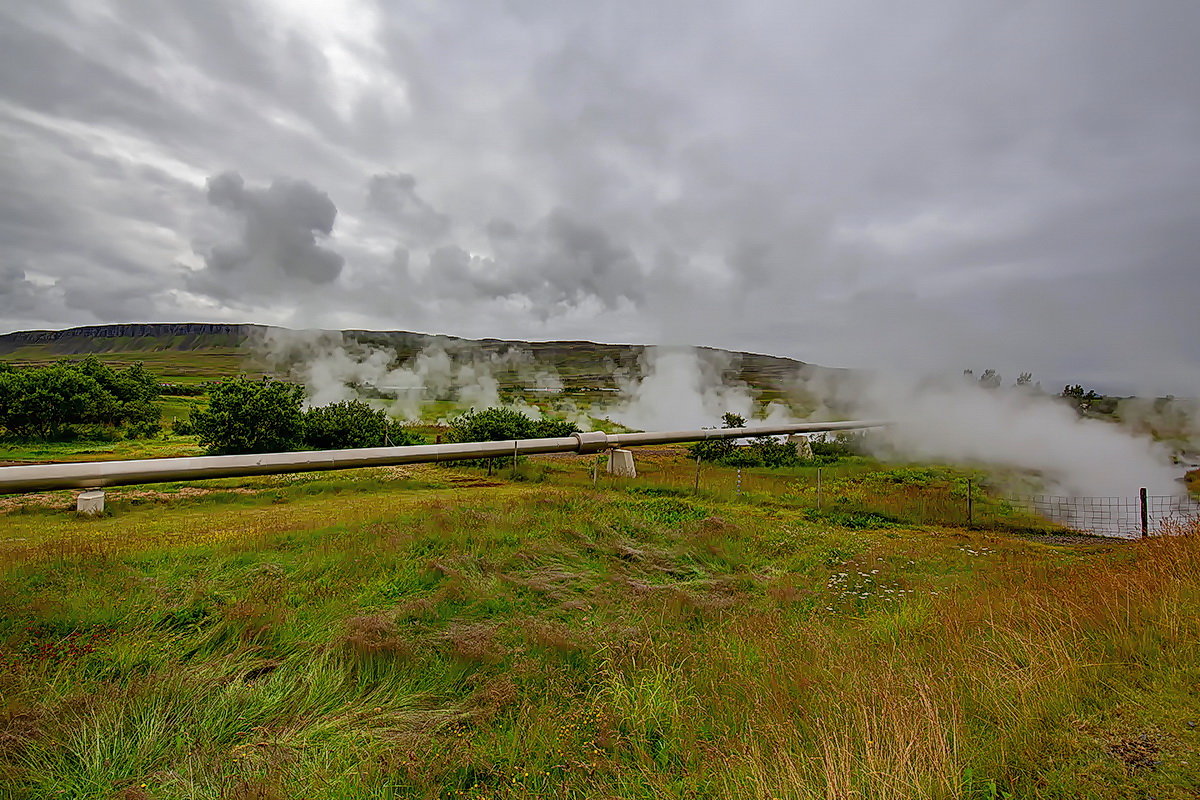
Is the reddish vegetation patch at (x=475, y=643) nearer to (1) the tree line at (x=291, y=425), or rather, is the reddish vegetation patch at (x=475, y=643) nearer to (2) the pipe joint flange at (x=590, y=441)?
(2) the pipe joint flange at (x=590, y=441)

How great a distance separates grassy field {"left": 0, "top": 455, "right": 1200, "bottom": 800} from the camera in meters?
2.28

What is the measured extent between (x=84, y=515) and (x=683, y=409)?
25.4 metres

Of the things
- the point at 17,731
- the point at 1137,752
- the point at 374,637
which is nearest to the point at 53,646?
the point at 17,731

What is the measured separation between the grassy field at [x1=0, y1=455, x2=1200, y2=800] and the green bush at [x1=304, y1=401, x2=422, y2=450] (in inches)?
576

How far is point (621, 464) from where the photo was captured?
40.6ft

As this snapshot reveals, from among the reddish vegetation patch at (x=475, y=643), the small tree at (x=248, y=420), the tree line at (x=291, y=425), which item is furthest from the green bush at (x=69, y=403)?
the reddish vegetation patch at (x=475, y=643)

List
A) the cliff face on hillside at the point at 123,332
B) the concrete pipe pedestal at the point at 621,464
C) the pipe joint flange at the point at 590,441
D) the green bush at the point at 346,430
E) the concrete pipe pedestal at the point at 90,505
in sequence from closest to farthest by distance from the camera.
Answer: the concrete pipe pedestal at the point at 90,505
the pipe joint flange at the point at 590,441
the concrete pipe pedestal at the point at 621,464
the green bush at the point at 346,430
the cliff face on hillside at the point at 123,332

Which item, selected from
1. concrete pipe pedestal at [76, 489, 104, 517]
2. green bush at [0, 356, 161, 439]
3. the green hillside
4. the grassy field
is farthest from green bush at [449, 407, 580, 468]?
the green hillside

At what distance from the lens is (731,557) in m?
6.48

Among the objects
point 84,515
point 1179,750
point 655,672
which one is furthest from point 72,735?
point 84,515

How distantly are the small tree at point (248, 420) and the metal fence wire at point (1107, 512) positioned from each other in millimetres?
22071

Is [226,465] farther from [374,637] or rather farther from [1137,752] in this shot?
[1137,752]

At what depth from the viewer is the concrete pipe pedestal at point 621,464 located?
40.4 feet

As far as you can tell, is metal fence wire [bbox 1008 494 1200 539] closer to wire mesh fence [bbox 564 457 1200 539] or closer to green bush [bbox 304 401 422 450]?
wire mesh fence [bbox 564 457 1200 539]
